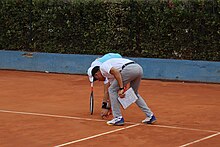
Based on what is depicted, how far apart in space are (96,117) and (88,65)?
8216mm

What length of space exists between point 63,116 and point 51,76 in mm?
7631

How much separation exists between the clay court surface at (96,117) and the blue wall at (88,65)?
617 mm

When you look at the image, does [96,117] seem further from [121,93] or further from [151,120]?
[121,93]

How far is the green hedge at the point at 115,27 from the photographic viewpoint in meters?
19.0

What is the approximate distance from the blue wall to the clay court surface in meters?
0.62

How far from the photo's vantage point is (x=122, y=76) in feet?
34.9

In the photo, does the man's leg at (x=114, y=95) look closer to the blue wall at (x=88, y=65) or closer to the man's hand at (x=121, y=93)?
the man's hand at (x=121, y=93)

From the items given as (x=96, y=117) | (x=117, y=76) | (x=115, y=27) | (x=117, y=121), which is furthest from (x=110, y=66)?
(x=115, y=27)

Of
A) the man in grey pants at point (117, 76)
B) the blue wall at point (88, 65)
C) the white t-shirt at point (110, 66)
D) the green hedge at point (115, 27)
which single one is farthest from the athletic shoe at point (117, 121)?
the green hedge at point (115, 27)

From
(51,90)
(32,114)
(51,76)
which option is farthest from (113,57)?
(51,76)

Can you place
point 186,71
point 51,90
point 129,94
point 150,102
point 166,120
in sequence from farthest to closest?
point 186,71
point 51,90
point 150,102
point 166,120
point 129,94

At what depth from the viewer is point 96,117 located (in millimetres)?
11836

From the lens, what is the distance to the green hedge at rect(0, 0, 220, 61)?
62.3ft

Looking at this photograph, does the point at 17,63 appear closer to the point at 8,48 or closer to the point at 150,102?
the point at 8,48
